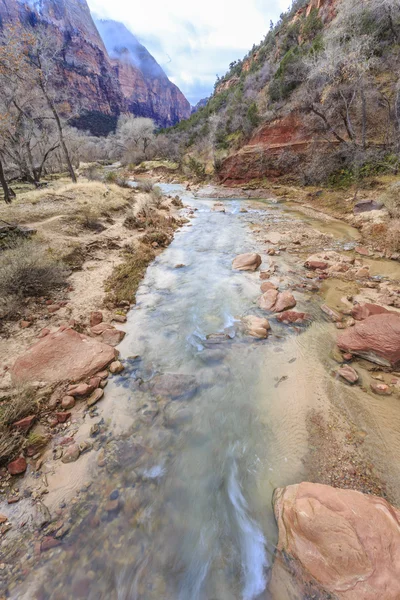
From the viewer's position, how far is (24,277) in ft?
17.9

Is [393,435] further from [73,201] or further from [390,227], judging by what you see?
[73,201]

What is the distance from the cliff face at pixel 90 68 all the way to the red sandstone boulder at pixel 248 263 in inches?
2617

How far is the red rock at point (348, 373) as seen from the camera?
3.65 metres

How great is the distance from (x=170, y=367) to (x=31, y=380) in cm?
203

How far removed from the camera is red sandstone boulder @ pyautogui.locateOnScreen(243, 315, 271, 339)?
477cm

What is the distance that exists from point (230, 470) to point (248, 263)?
5.72 m

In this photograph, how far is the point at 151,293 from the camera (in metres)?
6.51

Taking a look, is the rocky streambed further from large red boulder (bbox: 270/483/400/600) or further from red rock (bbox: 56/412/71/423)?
red rock (bbox: 56/412/71/423)

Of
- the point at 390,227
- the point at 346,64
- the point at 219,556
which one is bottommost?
the point at 219,556

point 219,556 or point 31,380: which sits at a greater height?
point 31,380

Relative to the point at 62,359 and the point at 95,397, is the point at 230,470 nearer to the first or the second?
the point at 95,397

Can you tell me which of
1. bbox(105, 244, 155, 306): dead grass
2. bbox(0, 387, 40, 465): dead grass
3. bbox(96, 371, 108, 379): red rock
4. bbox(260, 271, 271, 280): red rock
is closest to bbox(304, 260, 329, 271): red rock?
bbox(260, 271, 271, 280): red rock

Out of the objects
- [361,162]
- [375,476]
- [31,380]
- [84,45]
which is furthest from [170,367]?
[84,45]

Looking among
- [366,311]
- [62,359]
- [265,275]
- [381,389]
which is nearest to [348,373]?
[381,389]
